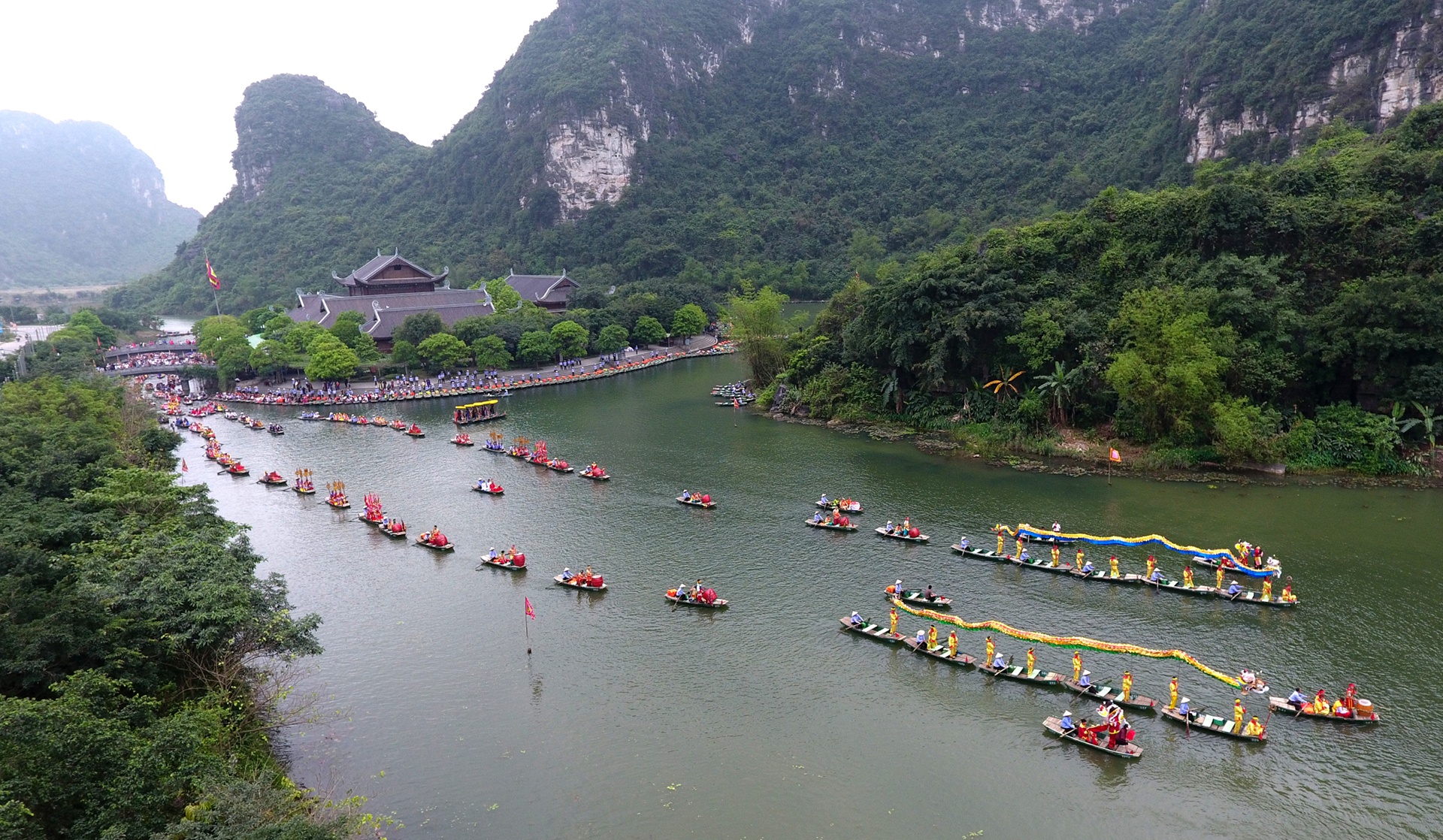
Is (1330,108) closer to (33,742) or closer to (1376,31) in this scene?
(1376,31)

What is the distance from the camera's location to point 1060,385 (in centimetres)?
4494

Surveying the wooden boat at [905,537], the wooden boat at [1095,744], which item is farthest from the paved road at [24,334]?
the wooden boat at [1095,744]

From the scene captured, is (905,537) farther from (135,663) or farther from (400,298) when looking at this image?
(400,298)

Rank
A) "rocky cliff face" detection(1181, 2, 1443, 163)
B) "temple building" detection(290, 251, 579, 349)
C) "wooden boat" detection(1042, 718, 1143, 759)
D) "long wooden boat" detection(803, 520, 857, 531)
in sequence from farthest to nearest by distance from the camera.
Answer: "temple building" detection(290, 251, 579, 349)
"rocky cliff face" detection(1181, 2, 1443, 163)
"long wooden boat" detection(803, 520, 857, 531)
"wooden boat" detection(1042, 718, 1143, 759)

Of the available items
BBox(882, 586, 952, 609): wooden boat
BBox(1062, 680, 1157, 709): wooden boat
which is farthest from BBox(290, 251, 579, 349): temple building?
BBox(1062, 680, 1157, 709): wooden boat

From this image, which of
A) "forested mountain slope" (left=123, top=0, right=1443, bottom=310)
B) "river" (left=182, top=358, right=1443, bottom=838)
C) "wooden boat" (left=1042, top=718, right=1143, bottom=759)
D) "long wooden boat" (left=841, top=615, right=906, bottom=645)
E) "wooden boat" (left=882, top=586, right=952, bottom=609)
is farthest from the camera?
"forested mountain slope" (left=123, top=0, right=1443, bottom=310)

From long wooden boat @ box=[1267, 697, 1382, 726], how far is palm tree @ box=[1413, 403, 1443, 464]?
23422 millimetres

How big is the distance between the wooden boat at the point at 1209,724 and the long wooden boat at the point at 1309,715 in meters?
1.20

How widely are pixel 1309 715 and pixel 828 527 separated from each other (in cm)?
1806

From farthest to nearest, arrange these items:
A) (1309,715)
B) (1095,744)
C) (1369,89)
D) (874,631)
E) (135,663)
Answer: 1. (1369,89)
2. (874,631)
3. (1309,715)
4. (1095,744)
5. (135,663)

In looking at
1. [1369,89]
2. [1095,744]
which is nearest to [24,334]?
[1095,744]

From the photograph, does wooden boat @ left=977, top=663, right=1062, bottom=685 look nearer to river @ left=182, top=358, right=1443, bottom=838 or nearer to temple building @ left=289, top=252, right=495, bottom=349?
river @ left=182, top=358, right=1443, bottom=838

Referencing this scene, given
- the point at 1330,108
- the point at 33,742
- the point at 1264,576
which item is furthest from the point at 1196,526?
the point at 1330,108

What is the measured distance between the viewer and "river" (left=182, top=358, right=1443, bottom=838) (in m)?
19.6
